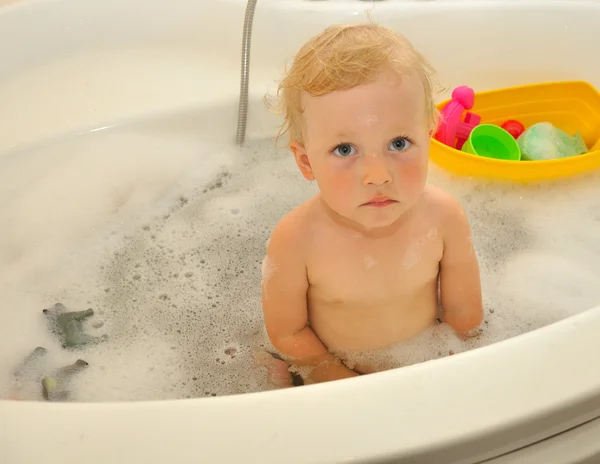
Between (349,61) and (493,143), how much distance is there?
0.71 m

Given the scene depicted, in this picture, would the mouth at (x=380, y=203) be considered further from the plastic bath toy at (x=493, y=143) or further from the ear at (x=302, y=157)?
the plastic bath toy at (x=493, y=143)

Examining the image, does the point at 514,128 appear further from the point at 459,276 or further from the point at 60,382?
the point at 60,382

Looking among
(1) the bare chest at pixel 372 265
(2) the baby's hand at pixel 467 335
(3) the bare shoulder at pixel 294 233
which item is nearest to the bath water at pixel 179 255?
(2) the baby's hand at pixel 467 335

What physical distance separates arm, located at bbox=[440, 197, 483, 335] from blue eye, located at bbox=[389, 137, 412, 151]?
0.16 meters

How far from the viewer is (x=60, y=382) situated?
0.97 meters

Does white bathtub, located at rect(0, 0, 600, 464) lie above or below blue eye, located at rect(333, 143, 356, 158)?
below

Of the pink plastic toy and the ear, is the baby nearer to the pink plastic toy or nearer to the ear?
the ear

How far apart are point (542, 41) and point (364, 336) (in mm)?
872

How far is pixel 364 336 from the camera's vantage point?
91 cm

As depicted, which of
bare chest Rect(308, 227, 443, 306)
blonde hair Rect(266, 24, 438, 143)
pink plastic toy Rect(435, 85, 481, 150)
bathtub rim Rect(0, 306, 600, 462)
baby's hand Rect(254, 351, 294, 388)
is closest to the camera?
bathtub rim Rect(0, 306, 600, 462)

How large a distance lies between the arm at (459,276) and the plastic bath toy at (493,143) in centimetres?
48

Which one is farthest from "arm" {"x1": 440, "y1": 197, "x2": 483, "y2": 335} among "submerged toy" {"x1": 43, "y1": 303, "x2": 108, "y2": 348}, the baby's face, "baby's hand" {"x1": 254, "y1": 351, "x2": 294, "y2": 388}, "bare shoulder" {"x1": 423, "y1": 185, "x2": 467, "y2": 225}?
"submerged toy" {"x1": 43, "y1": 303, "x2": 108, "y2": 348}

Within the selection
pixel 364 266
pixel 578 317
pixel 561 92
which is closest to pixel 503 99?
pixel 561 92

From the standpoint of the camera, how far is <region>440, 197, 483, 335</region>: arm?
34.5 inches
